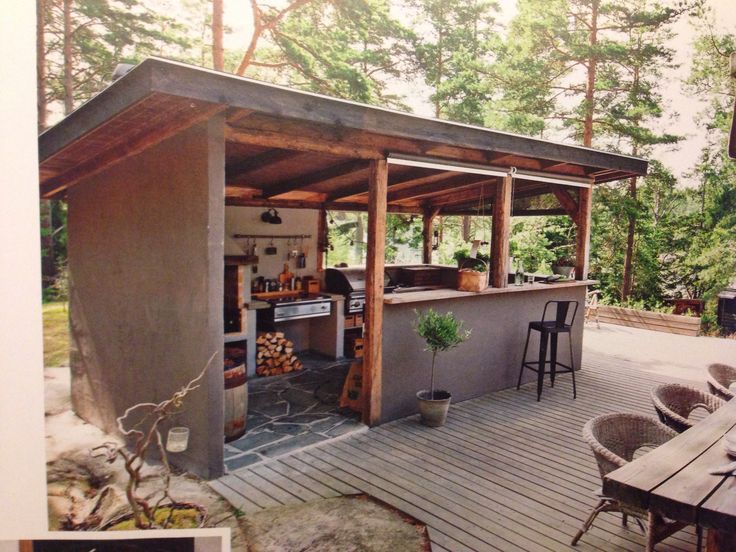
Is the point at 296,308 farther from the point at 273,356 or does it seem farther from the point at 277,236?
the point at 277,236

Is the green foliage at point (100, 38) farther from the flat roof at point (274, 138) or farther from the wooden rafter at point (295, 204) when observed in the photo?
the wooden rafter at point (295, 204)

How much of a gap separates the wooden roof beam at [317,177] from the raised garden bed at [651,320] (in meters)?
5.61

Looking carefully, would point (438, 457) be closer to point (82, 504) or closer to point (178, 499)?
point (178, 499)

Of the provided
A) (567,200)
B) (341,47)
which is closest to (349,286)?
(567,200)

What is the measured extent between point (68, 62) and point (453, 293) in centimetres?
373

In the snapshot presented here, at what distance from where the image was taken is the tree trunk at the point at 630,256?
31.2 feet

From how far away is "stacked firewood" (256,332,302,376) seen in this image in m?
6.19

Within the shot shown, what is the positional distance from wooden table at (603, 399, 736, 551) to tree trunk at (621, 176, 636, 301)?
7.92m

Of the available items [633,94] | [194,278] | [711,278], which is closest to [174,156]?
[194,278]

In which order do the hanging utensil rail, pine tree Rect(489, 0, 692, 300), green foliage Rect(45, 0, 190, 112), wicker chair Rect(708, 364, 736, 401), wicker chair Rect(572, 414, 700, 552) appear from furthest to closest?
1. the hanging utensil rail
2. pine tree Rect(489, 0, 692, 300)
3. wicker chair Rect(708, 364, 736, 401)
4. green foliage Rect(45, 0, 190, 112)
5. wicker chair Rect(572, 414, 700, 552)

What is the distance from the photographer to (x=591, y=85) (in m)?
6.06

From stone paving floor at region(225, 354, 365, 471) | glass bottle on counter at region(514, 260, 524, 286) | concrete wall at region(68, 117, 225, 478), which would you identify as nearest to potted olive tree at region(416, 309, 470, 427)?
stone paving floor at region(225, 354, 365, 471)

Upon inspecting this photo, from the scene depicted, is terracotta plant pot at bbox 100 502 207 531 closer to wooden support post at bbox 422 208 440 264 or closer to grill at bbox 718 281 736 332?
grill at bbox 718 281 736 332

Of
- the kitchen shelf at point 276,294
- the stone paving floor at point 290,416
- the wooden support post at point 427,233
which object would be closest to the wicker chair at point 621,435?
the stone paving floor at point 290,416
